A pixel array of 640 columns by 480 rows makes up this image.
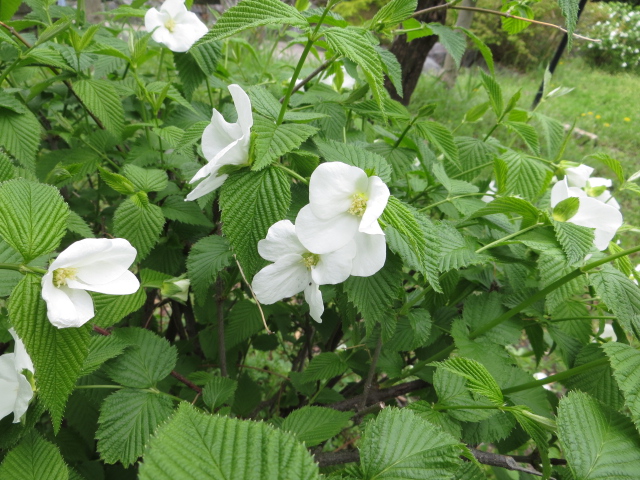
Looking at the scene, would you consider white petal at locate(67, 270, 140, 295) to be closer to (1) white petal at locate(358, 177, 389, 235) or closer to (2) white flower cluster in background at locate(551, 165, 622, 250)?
(1) white petal at locate(358, 177, 389, 235)

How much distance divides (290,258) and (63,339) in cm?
29

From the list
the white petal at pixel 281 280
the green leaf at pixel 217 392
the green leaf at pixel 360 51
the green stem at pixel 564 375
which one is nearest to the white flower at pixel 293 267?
the white petal at pixel 281 280

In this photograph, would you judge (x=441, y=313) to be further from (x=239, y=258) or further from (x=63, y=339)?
(x=63, y=339)

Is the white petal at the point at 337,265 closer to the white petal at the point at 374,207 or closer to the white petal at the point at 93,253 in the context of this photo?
the white petal at the point at 374,207

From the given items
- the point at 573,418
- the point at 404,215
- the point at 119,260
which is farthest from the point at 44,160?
the point at 573,418

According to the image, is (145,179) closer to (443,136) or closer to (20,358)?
(20,358)

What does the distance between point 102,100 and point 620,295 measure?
42.5 inches

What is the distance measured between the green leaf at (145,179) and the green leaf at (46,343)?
0.41 metres

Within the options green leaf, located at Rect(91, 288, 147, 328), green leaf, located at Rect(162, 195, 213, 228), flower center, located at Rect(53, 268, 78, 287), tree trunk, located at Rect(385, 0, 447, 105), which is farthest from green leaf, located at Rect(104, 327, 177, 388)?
tree trunk, located at Rect(385, 0, 447, 105)

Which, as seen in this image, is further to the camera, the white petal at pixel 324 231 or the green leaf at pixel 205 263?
the green leaf at pixel 205 263

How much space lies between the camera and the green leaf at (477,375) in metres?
0.71

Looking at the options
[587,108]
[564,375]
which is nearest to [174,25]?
[564,375]

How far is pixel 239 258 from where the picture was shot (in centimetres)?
62

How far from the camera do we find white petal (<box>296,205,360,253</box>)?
578 mm
